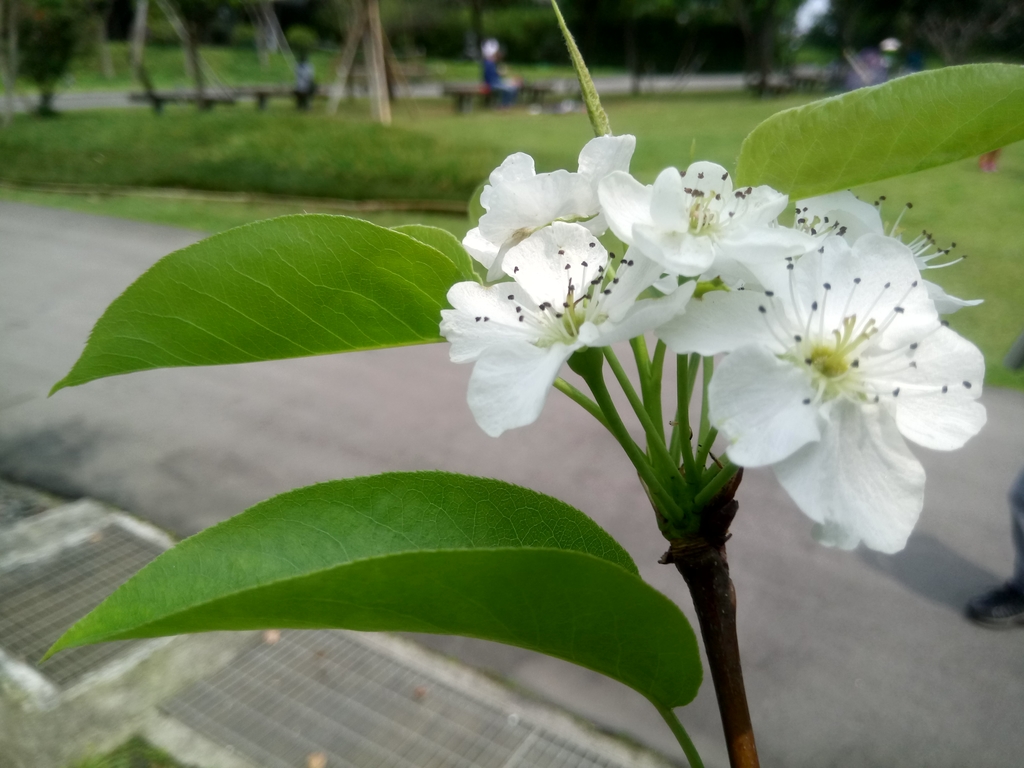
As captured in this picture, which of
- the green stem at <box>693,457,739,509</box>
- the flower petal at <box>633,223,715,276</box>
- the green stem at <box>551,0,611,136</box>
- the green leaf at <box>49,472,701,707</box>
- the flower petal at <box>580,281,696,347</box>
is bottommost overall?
the green leaf at <box>49,472,701,707</box>

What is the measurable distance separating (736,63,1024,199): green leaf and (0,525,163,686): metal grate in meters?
2.79

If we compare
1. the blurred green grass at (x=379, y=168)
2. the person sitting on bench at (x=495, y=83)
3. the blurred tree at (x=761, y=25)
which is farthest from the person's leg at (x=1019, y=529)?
the blurred tree at (x=761, y=25)

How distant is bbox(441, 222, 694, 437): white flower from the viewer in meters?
0.54

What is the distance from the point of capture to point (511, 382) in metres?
0.56

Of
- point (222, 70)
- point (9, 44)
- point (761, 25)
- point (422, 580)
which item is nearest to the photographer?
point (422, 580)

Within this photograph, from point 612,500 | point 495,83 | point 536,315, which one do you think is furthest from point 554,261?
point 495,83

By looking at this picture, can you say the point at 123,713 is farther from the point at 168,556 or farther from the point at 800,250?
the point at 800,250

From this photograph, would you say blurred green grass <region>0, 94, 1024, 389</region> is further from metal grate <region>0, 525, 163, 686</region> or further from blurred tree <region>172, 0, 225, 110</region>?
metal grate <region>0, 525, 163, 686</region>

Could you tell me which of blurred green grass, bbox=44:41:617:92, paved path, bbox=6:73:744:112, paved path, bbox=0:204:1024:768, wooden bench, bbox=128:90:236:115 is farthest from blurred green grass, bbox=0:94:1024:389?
blurred green grass, bbox=44:41:617:92

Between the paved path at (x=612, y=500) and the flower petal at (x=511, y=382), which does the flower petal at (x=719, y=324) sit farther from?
the paved path at (x=612, y=500)

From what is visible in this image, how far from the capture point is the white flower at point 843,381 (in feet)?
1.62

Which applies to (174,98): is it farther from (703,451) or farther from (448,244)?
(703,451)

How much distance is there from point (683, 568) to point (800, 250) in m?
0.25

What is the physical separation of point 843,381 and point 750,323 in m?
0.08
